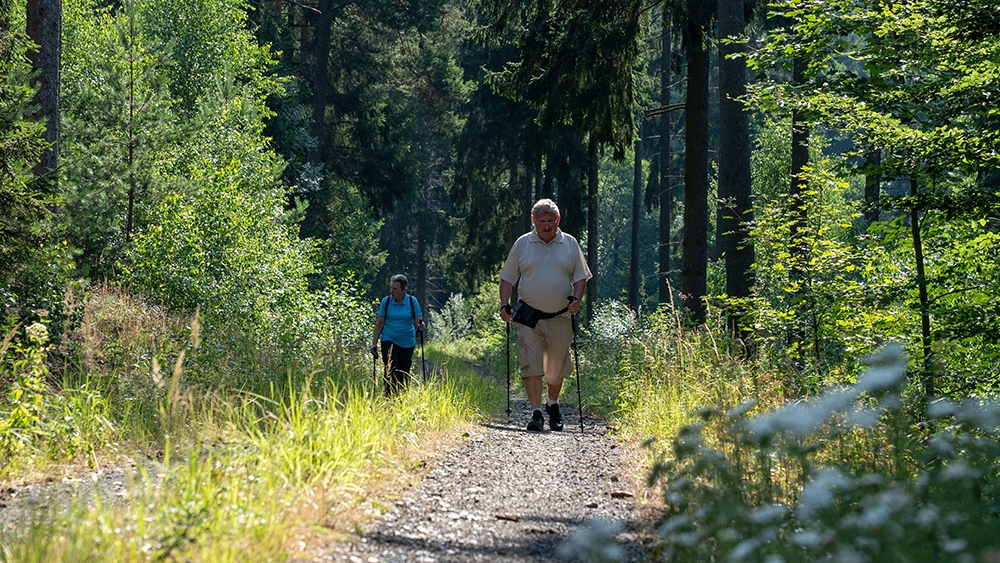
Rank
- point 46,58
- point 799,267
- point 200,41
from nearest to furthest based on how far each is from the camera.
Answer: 1. point 799,267
2. point 46,58
3. point 200,41

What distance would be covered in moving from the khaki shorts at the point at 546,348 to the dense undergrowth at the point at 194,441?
79cm

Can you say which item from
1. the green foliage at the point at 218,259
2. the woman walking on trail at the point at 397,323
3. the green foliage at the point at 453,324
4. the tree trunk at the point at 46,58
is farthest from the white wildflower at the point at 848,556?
the green foliage at the point at 453,324

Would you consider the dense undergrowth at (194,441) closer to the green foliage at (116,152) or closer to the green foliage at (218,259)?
the green foliage at (218,259)

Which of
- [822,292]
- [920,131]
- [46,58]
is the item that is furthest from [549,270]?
[46,58]

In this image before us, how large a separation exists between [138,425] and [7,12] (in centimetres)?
568

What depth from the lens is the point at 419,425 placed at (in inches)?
284

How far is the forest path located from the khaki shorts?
1.41m

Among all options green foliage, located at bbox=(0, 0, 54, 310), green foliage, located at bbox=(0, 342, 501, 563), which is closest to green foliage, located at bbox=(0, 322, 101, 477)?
green foliage, located at bbox=(0, 342, 501, 563)

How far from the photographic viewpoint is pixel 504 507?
17.1 ft

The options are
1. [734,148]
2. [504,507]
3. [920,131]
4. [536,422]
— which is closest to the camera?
[504,507]

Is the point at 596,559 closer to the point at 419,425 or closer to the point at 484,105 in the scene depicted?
the point at 419,425

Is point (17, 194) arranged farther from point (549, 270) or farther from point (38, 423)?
point (549, 270)

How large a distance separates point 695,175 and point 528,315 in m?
5.38

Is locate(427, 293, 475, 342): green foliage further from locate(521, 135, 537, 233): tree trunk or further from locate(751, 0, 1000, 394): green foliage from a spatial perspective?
locate(751, 0, 1000, 394): green foliage
